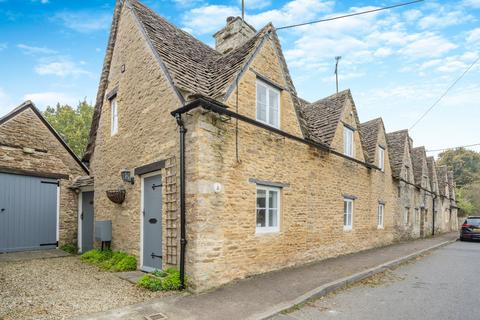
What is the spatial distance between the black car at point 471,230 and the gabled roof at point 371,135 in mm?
9930

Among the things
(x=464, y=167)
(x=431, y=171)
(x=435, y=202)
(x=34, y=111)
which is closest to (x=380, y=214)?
(x=435, y=202)

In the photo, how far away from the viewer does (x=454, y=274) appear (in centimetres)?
857

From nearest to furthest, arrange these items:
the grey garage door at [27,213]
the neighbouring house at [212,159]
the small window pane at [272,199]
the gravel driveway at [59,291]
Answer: the gravel driveway at [59,291] < the neighbouring house at [212,159] < the small window pane at [272,199] < the grey garage door at [27,213]

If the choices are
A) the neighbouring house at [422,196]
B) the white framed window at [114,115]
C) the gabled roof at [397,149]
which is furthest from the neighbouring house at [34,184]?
the neighbouring house at [422,196]

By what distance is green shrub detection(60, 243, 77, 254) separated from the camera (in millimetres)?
12128

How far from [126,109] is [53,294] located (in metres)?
5.76

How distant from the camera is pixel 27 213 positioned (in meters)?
11.6

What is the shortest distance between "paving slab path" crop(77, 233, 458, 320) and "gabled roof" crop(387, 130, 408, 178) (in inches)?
478

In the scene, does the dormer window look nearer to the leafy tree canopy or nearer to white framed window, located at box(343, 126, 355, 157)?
white framed window, located at box(343, 126, 355, 157)

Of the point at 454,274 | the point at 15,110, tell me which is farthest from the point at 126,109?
the point at 454,274

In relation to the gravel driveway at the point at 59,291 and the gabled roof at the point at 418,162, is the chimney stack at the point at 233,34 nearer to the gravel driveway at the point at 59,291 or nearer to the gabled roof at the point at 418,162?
the gravel driveway at the point at 59,291

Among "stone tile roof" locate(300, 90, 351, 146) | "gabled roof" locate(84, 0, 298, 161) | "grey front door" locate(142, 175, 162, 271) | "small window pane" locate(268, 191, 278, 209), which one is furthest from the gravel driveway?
"stone tile roof" locate(300, 90, 351, 146)

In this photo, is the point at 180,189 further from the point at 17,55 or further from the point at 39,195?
the point at 17,55

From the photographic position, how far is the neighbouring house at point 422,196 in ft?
72.3
